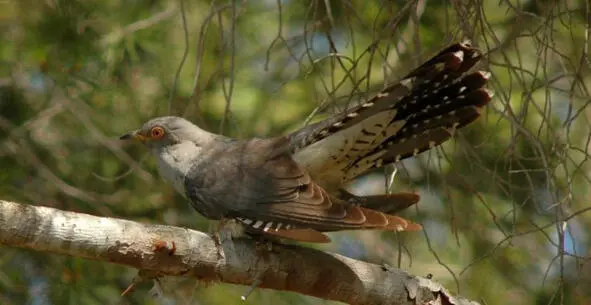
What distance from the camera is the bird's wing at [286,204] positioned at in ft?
11.5

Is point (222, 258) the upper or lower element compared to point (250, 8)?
lower

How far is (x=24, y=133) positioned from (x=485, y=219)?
2.48 meters

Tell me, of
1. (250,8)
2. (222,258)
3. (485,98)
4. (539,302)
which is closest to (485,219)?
(539,302)

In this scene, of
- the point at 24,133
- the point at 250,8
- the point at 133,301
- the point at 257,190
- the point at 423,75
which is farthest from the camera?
the point at 250,8

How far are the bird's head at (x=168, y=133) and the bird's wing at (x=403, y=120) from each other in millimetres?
552

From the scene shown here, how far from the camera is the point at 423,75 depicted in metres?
3.54

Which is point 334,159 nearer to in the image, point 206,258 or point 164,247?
point 206,258

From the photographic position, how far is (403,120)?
3713 millimetres

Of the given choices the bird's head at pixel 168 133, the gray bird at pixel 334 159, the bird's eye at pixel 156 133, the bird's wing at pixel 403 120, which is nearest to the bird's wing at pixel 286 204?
the gray bird at pixel 334 159

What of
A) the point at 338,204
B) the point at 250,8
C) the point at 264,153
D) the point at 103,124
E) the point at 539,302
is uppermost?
the point at 250,8

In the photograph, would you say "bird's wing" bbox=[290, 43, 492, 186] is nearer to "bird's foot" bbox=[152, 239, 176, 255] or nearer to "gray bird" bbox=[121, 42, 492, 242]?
"gray bird" bbox=[121, 42, 492, 242]

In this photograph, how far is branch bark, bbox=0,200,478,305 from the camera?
2854 millimetres

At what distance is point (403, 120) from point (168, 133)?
1.11 m

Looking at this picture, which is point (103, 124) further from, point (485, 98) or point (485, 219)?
point (485, 98)
